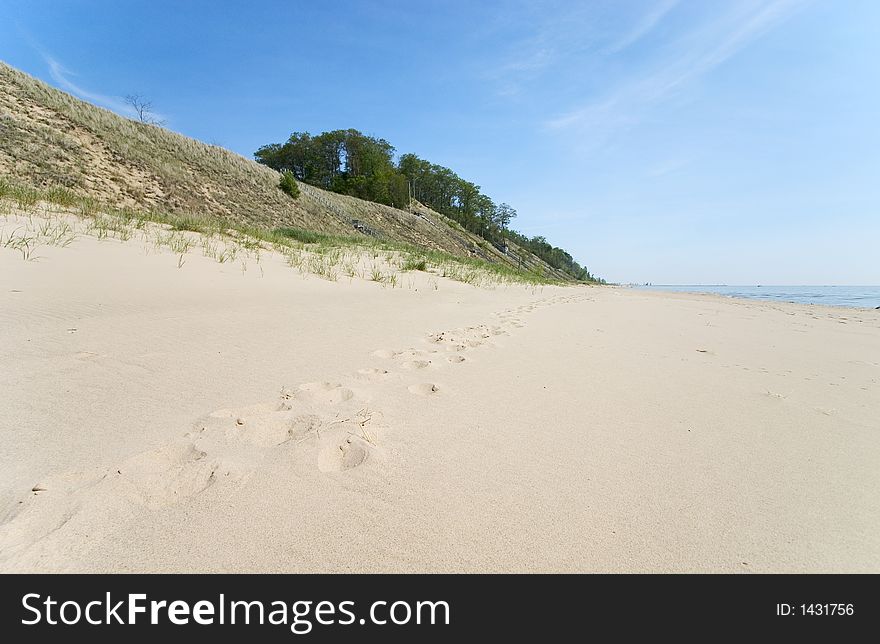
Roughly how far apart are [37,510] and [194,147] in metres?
27.9

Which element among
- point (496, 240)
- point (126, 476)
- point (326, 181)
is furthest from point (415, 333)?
point (496, 240)

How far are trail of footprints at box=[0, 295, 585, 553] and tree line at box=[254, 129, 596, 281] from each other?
41911 millimetres

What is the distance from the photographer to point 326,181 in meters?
47.9

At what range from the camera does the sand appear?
2.83 feet

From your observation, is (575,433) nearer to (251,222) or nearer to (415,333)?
(415,333)

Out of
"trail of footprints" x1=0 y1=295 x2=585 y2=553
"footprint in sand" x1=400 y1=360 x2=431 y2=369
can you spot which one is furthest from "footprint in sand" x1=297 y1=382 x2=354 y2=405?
"footprint in sand" x1=400 y1=360 x2=431 y2=369

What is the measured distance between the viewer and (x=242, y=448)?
1215 mm

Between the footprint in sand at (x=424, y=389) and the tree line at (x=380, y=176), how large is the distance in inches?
1645

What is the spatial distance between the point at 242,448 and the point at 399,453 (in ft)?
1.73

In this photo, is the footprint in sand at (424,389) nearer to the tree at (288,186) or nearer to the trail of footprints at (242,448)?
Answer: the trail of footprints at (242,448)

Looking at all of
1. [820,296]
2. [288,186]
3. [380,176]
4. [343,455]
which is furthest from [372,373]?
[380,176]

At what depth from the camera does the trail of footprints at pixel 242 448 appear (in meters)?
0.91

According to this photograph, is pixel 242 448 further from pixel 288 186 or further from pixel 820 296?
pixel 820 296

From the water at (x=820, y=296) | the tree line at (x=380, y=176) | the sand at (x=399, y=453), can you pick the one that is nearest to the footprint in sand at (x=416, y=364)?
the sand at (x=399, y=453)
